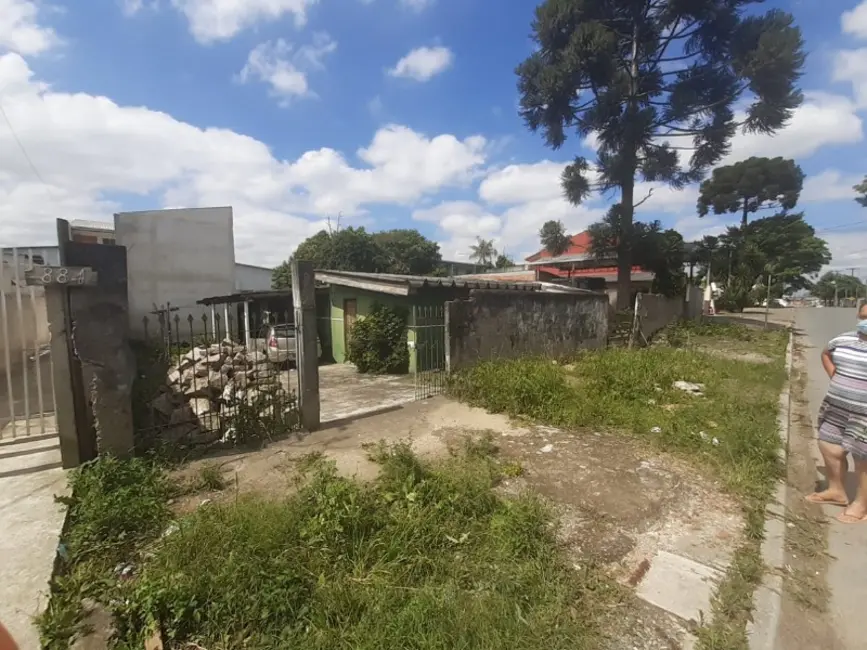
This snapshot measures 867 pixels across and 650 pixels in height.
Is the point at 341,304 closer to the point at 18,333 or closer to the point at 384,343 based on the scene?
the point at 384,343

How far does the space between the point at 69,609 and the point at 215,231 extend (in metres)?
18.1

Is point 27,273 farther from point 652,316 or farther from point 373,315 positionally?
point 652,316

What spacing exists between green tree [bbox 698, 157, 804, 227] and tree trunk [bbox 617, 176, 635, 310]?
914 inches

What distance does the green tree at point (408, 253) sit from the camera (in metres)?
36.7

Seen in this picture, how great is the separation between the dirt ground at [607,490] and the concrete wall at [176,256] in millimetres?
14142

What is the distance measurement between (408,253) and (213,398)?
1274 inches

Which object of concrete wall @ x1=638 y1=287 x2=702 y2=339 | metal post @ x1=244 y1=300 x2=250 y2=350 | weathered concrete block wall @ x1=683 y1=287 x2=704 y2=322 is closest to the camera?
metal post @ x1=244 y1=300 x2=250 y2=350

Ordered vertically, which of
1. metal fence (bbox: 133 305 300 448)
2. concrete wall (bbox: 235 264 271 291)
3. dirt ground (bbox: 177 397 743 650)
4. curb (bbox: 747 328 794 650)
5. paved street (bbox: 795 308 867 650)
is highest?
concrete wall (bbox: 235 264 271 291)

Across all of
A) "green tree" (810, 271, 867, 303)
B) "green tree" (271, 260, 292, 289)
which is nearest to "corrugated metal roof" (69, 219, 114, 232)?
"green tree" (271, 260, 292, 289)

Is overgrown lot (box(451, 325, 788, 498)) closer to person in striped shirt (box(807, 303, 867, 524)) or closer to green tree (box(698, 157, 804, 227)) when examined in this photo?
person in striped shirt (box(807, 303, 867, 524))

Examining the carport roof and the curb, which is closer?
the curb

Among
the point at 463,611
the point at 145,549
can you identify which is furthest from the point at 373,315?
the point at 463,611

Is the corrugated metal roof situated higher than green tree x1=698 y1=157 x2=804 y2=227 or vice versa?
green tree x1=698 y1=157 x2=804 y2=227

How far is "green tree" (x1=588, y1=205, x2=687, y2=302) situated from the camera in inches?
678
